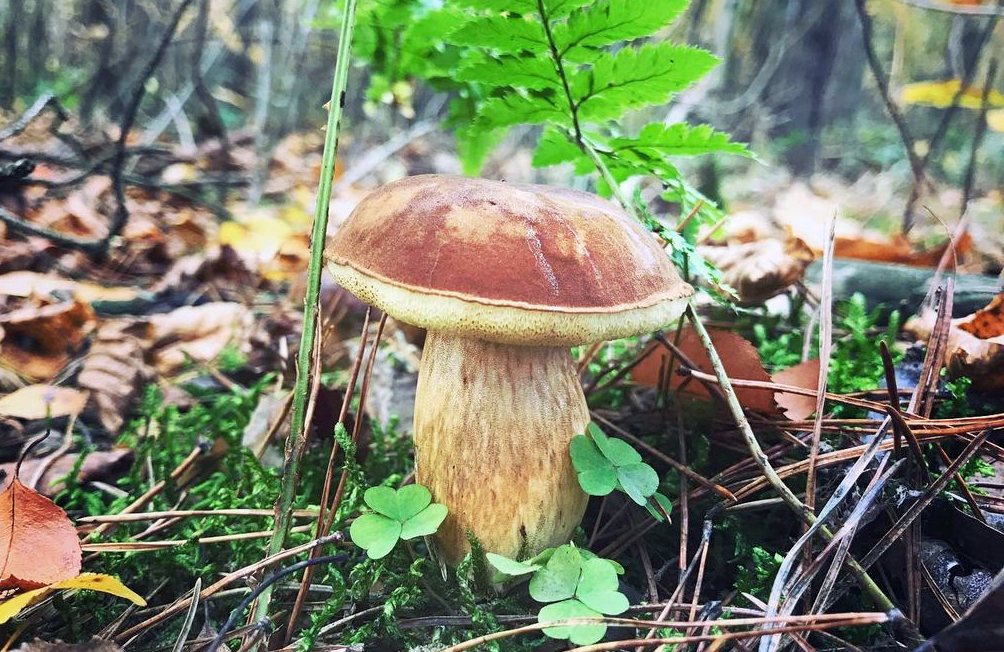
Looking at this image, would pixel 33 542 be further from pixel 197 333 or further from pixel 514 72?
pixel 197 333

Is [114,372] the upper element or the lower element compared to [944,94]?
lower

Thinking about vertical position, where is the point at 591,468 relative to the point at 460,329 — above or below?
below

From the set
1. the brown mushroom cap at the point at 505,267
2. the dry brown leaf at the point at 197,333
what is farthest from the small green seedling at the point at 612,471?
the dry brown leaf at the point at 197,333

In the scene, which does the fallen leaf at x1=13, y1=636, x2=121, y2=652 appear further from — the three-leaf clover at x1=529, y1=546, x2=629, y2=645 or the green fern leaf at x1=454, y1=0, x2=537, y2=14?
the green fern leaf at x1=454, y1=0, x2=537, y2=14

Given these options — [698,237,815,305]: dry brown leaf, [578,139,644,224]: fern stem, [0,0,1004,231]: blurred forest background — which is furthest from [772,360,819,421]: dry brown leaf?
[0,0,1004,231]: blurred forest background

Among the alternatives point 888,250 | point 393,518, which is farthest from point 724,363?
point 888,250

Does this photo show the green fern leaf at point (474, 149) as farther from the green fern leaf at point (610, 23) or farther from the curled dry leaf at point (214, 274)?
the curled dry leaf at point (214, 274)

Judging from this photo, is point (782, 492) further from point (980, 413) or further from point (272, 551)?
point (272, 551)

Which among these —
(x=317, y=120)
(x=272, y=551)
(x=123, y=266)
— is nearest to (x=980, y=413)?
(x=272, y=551)

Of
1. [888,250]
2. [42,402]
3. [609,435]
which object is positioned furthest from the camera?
[888,250]
